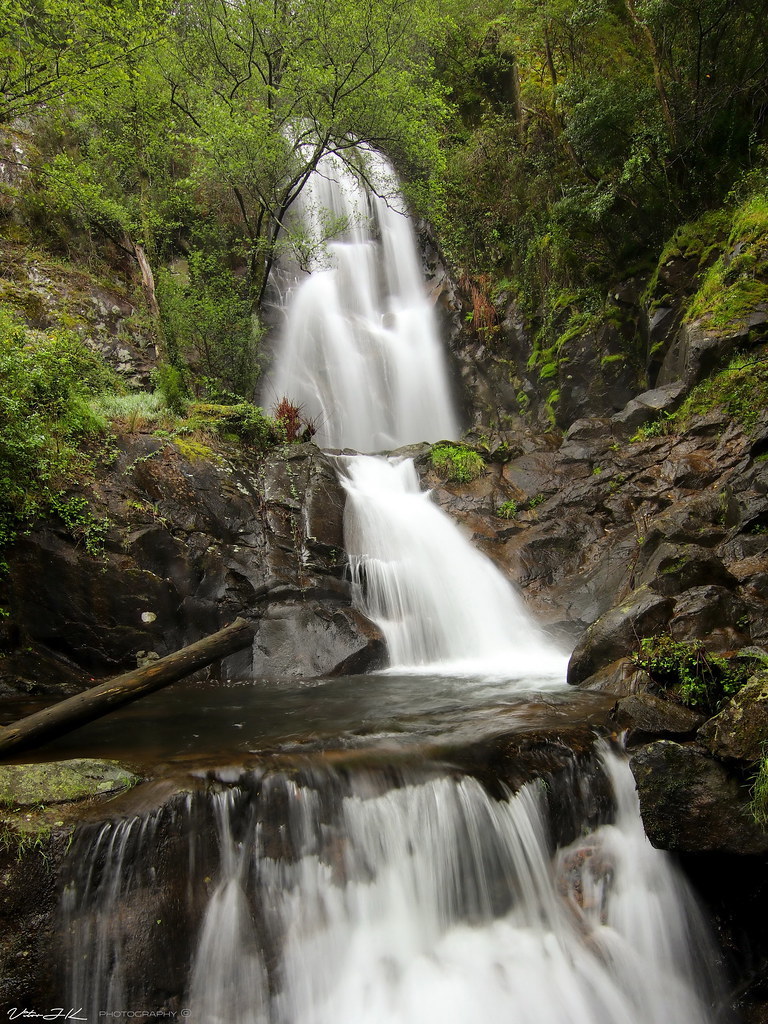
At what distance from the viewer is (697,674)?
4930 mm

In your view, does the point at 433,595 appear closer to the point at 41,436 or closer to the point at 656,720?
the point at 656,720

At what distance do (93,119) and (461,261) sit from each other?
10999 mm

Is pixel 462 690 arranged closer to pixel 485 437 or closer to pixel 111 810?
pixel 111 810

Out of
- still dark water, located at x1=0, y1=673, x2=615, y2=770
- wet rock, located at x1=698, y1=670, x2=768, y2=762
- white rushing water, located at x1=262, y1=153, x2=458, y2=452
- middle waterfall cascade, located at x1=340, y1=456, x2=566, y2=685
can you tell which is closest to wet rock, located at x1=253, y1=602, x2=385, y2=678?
still dark water, located at x1=0, y1=673, x2=615, y2=770

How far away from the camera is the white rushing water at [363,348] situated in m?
16.6

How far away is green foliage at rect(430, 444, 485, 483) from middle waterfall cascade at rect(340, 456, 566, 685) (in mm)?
1269

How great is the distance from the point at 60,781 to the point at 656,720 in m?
4.77

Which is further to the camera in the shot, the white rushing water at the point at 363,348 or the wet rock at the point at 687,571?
the white rushing water at the point at 363,348

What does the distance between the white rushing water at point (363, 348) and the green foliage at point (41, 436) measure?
821 centimetres

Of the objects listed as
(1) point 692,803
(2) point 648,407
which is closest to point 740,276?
(2) point 648,407

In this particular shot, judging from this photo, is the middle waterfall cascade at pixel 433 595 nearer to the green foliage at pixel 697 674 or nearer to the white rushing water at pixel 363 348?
the green foliage at pixel 697 674

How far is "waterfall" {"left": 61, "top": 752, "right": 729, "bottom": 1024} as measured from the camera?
3.50 metres

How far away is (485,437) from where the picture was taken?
13.7 metres
